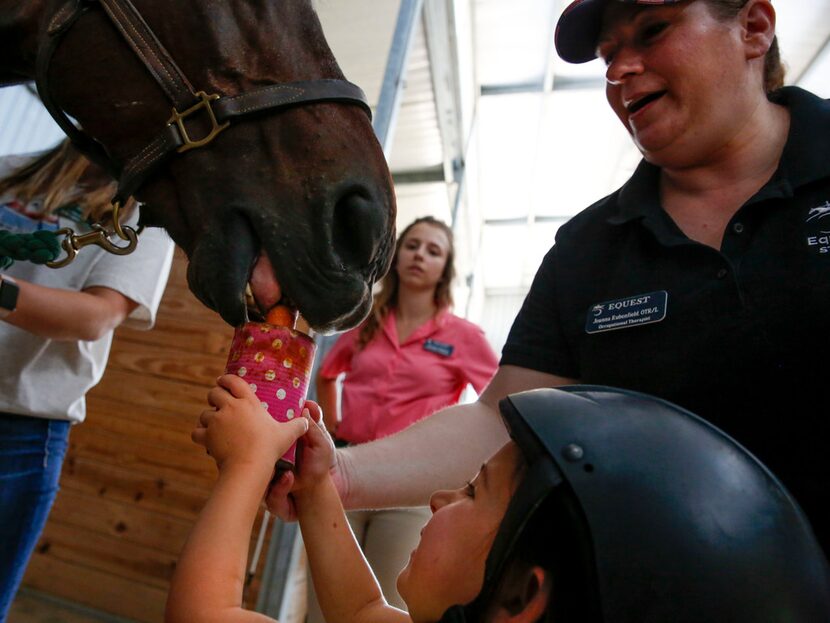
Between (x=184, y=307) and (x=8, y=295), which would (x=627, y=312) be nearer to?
(x=8, y=295)

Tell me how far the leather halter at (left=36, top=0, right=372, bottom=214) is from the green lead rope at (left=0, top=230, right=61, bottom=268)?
11 cm

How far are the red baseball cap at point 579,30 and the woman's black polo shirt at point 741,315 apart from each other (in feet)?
1.14

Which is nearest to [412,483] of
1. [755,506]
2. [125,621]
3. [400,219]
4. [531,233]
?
[755,506]

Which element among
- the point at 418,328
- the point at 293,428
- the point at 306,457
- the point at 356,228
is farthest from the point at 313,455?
the point at 418,328

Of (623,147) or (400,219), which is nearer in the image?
(400,219)

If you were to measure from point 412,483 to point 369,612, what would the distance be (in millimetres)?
215

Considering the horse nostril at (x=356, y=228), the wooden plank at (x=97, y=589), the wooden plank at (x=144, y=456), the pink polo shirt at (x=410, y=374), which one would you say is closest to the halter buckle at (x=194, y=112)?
the horse nostril at (x=356, y=228)

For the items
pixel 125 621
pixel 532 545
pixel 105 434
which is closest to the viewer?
pixel 532 545

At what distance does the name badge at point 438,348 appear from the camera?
2129 mm

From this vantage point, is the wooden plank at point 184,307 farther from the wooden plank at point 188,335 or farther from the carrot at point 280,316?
the carrot at point 280,316

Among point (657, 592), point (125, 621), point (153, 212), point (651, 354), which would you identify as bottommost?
point (125, 621)

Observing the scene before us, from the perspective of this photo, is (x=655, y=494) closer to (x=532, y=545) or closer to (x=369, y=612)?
(x=532, y=545)

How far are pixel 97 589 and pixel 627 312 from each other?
243 centimetres

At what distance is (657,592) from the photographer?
61 cm
